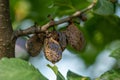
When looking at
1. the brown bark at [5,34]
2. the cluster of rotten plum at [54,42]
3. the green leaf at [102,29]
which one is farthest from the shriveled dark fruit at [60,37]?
the green leaf at [102,29]

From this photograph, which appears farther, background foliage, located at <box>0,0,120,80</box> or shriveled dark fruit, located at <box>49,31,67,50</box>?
background foliage, located at <box>0,0,120,80</box>

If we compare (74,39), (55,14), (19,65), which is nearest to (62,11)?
(55,14)

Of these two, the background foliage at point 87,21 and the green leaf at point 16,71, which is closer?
the green leaf at point 16,71

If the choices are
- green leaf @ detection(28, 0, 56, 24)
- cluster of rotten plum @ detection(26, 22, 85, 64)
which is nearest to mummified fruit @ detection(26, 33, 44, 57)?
cluster of rotten plum @ detection(26, 22, 85, 64)

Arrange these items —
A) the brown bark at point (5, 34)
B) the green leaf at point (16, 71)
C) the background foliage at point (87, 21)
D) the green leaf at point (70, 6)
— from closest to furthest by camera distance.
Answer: the green leaf at point (16, 71) < the brown bark at point (5, 34) < the green leaf at point (70, 6) < the background foliage at point (87, 21)

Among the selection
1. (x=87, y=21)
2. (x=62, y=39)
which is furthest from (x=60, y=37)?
(x=87, y=21)

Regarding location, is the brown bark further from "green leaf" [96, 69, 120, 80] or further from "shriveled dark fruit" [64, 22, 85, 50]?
"green leaf" [96, 69, 120, 80]

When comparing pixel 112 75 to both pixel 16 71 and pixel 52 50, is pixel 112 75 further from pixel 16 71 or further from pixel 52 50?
pixel 16 71

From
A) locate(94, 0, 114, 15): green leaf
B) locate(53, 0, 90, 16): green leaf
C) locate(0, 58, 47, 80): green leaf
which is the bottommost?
locate(0, 58, 47, 80): green leaf

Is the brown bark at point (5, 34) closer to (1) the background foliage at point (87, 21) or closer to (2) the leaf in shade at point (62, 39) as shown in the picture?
(2) the leaf in shade at point (62, 39)
